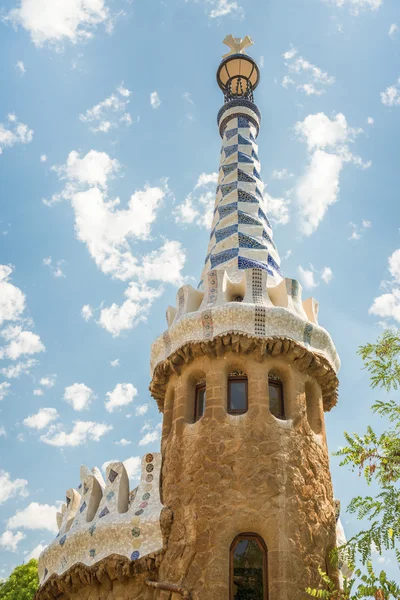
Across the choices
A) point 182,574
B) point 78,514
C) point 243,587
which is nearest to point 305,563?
point 243,587

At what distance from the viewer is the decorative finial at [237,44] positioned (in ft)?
43.0

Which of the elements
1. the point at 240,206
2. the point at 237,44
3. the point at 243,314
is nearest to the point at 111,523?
the point at 243,314

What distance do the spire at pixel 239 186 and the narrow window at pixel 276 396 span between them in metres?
1.72

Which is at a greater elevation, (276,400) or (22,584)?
(276,400)

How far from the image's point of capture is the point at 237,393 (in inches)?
300

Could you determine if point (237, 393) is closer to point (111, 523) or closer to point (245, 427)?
point (245, 427)

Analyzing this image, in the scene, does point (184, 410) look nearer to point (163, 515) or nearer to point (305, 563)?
point (163, 515)

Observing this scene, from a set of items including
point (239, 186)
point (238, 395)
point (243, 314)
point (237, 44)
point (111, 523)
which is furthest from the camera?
point (237, 44)

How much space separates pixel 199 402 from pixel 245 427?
0.94m

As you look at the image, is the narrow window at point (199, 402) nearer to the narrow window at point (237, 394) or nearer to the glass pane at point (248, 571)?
the narrow window at point (237, 394)

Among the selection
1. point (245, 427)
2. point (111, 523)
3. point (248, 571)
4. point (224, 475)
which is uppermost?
point (245, 427)

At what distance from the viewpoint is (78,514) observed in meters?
8.05

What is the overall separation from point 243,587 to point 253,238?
17.1 ft

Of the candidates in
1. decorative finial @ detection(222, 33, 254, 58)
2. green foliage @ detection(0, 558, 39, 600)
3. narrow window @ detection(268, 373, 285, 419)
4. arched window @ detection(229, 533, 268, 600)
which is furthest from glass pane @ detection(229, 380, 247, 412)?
green foliage @ detection(0, 558, 39, 600)
